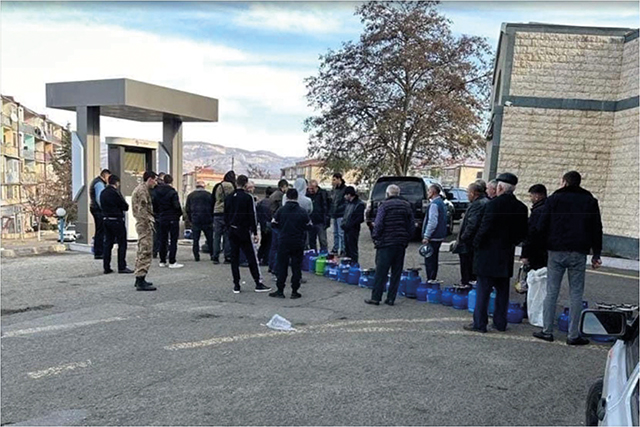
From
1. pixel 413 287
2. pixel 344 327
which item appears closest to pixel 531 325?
pixel 413 287

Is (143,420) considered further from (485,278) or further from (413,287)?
(413,287)

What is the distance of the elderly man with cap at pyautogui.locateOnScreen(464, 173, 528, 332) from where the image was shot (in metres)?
5.80

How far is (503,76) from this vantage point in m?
12.9

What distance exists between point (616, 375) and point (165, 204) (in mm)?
8927

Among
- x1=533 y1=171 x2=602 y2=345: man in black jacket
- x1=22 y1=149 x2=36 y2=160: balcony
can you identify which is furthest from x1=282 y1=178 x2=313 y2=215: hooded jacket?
x1=22 y1=149 x2=36 y2=160: balcony

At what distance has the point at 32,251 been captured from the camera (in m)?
12.0

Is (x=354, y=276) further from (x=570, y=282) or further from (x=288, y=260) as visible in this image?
(x=570, y=282)

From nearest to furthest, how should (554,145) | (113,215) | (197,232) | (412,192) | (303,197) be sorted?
(113,215) < (303,197) < (197,232) < (554,145) < (412,192)

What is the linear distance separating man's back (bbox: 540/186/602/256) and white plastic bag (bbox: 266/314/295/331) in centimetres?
321

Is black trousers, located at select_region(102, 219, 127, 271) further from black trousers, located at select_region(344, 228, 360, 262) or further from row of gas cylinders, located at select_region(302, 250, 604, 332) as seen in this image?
black trousers, located at select_region(344, 228, 360, 262)

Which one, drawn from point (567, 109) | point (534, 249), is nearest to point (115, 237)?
point (534, 249)

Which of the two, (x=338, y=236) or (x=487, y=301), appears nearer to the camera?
(x=487, y=301)

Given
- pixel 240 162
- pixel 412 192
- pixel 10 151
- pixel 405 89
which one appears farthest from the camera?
pixel 240 162

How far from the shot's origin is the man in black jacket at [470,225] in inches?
248
